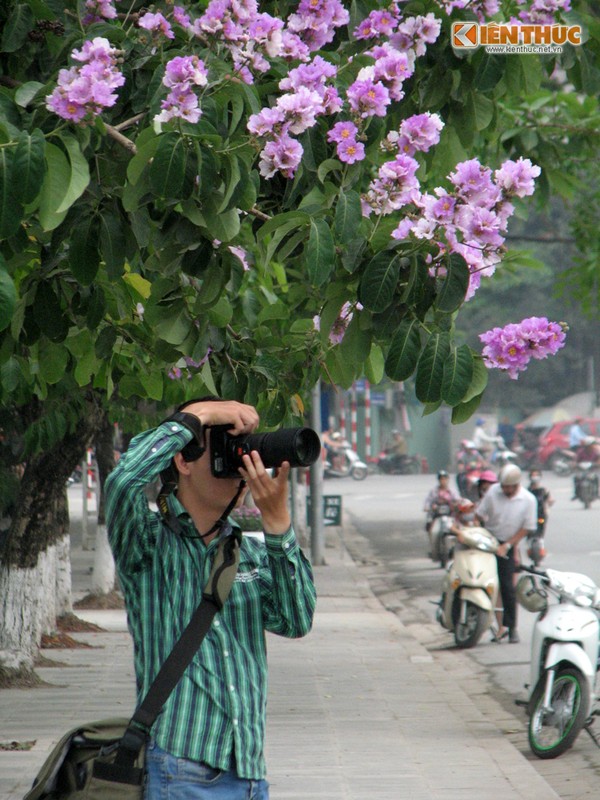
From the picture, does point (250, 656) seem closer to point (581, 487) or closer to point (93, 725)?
point (93, 725)

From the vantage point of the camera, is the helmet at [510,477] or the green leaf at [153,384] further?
the helmet at [510,477]

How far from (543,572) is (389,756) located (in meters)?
1.84

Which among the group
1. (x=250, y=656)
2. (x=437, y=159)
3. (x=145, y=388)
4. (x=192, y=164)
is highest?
(x=437, y=159)

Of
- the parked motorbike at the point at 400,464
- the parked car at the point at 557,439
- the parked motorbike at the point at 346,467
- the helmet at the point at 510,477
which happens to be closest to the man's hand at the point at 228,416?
the helmet at the point at 510,477

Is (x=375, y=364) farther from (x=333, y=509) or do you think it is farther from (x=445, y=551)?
(x=333, y=509)

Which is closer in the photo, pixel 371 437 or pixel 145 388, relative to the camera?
pixel 145 388

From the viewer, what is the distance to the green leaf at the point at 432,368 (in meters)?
3.12

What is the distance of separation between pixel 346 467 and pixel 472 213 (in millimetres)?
42589

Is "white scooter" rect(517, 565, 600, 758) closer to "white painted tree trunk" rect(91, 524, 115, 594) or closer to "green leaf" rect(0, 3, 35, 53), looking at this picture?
"green leaf" rect(0, 3, 35, 53)

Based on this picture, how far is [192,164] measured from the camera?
9.95 feet

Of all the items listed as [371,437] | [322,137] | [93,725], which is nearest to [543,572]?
[322,137]

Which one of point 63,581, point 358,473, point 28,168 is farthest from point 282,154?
point 358,473

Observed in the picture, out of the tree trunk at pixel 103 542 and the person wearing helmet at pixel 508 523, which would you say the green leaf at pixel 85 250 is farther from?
the tree trunk at pixel 103 542

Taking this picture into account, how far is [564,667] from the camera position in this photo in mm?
7500
